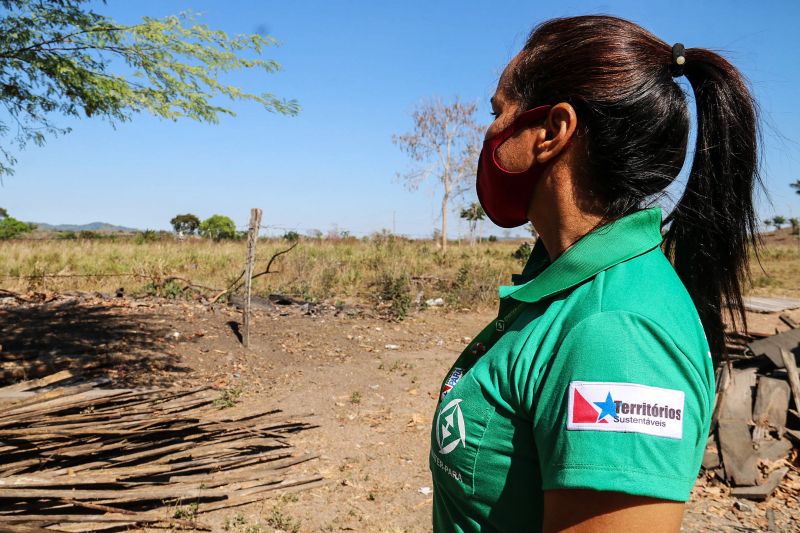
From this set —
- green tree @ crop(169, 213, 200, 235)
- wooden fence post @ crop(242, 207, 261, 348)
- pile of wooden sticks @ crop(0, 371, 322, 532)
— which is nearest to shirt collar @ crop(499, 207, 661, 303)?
pile of wooden sticks @ crop(0, 371, 322, 532)

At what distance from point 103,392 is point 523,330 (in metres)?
4.60

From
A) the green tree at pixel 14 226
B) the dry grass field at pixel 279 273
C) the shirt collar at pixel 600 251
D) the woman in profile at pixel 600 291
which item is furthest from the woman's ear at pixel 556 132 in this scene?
the green tree at pixel 14 226

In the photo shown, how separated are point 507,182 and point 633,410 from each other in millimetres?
616

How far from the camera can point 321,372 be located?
7812 millimetres

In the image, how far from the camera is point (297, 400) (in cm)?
675

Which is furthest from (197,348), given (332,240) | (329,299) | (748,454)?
(332,240)

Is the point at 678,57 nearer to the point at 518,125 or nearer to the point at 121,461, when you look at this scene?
the point at 518,125

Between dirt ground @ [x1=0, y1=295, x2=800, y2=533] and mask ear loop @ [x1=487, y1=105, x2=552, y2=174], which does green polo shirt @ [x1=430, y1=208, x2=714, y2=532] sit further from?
dirt ground @ [x1=0, y1=295, x2=800, y2=533]

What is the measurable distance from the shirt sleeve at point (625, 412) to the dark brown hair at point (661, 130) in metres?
0.36

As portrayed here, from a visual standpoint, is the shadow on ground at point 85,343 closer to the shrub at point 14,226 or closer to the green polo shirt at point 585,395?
the green polo shirt at point 585,395

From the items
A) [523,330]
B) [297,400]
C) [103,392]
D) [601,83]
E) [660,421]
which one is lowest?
[297,400]

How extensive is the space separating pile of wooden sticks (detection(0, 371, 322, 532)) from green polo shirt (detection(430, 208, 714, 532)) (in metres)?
3.06

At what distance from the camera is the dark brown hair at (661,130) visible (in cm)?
115

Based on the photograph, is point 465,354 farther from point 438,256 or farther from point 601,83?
point 438,256
